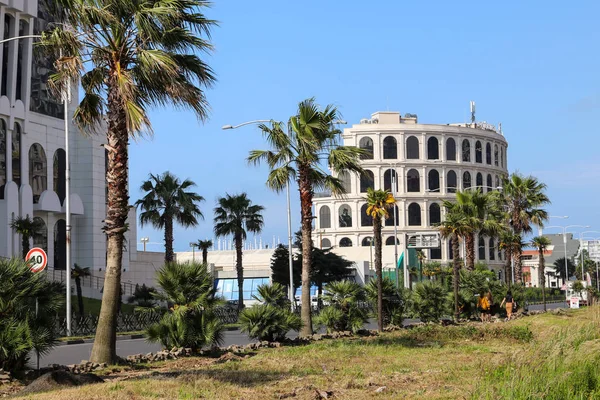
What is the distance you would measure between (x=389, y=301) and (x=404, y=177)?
301 feet

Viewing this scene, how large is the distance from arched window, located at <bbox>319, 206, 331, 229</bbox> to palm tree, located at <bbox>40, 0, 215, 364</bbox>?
354 ft

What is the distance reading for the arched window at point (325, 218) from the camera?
128 metres

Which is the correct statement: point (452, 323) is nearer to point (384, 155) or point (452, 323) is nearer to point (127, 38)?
point (127, 38)

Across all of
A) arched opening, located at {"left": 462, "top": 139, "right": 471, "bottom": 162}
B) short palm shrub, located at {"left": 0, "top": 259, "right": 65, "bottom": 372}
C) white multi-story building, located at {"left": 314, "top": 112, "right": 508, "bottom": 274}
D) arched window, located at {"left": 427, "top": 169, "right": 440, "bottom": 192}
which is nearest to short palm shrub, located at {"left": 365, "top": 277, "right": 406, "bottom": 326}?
short palm shrub, located at {"left": 0, "top": 259, "right": 65, "bottom": 372}

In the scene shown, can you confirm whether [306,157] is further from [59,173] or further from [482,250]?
[482,250]

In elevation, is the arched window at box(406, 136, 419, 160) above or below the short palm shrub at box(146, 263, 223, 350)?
above

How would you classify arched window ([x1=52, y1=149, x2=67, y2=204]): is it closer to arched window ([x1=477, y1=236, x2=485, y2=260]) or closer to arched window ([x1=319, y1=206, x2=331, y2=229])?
arched window ([x1=319, y1=206, x2=331, y2=229])

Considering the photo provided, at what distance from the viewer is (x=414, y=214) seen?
125m

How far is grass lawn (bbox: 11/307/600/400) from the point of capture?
12594 millimetres

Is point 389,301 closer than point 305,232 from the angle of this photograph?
No

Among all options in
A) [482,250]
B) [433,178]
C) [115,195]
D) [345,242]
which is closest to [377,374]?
[115,195]

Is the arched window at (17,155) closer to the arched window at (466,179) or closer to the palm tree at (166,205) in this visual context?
the palm tree at (166,205)

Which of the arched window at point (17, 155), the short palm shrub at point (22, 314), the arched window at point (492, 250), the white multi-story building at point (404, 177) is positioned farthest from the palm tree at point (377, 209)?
the arched window at point (492, 250)

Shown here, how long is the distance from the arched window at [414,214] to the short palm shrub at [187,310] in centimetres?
10424
